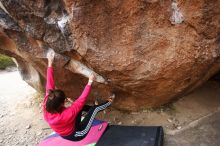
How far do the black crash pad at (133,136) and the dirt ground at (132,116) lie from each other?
30 cm

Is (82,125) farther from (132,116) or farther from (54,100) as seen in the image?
(132,116)

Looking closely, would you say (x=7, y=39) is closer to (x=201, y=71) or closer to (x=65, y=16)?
(x=65, y=16)

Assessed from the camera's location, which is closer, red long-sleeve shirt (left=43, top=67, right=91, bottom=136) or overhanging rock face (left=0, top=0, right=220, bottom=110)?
overhanging rock face (left=0, top=0, right=220, bottom=110)

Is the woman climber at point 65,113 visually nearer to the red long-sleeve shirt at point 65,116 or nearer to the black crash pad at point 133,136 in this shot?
the red long-sleeve shirt at point 65,116

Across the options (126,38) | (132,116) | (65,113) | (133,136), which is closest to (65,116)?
(65,113)

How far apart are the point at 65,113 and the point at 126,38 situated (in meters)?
1.53

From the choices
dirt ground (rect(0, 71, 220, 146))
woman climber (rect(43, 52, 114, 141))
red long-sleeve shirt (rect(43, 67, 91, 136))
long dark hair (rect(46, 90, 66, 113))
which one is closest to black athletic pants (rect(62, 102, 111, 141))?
woman climber (rect(43, 52, 114, 141))

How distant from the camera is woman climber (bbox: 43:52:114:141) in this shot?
5.29 metres

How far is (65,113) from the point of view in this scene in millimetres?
5469

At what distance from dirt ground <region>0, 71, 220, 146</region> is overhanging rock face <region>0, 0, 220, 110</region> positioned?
59 cm

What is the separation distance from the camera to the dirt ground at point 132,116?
6590mm

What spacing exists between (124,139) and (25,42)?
2505 mm

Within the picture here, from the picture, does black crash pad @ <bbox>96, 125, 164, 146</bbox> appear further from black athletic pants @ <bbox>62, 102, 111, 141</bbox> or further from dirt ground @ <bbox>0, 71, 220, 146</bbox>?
black athletic pants @ <bbox>62, 102, 111, 141</bbox>

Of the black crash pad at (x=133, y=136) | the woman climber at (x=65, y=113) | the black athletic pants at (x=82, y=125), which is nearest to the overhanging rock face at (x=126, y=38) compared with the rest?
the woman climber at (x=65, y=113)
